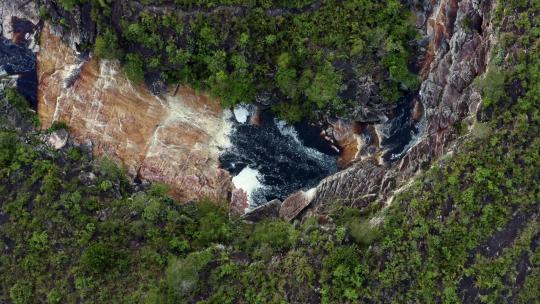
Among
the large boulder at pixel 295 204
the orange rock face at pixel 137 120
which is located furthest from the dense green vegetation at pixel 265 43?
the large boulder at pixel 295 204

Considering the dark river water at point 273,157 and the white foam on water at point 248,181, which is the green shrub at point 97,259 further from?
the dark river water at point 273,157

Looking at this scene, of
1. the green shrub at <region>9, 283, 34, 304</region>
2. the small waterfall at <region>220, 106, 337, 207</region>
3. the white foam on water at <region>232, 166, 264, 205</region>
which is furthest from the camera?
the small waterfall at <region>220, 106, 337, 207</region>

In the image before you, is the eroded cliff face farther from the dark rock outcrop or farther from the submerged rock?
the dark rock outcrop

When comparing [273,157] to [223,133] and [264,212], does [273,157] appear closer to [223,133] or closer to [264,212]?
[223,133]

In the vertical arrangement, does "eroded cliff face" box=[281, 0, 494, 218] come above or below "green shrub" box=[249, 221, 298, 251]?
above

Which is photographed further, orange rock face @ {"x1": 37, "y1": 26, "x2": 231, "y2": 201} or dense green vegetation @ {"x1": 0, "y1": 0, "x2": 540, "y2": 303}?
orange rock face @ {"x1": 37, "y1": 26, "x2": 231, "y2": 201}

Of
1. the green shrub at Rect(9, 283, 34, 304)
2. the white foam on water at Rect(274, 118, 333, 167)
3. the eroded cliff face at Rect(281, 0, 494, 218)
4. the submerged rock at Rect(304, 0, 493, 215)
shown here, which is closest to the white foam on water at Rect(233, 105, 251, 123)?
the white foam on water at Rect(274, 118, 333, 167)

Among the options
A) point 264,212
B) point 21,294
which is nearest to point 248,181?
point 264,212

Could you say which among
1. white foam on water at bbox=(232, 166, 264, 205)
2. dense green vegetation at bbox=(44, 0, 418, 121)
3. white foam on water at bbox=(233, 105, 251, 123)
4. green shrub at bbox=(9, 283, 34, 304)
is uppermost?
dense green vegetation at bbox=(44, 0, 418, 121)
